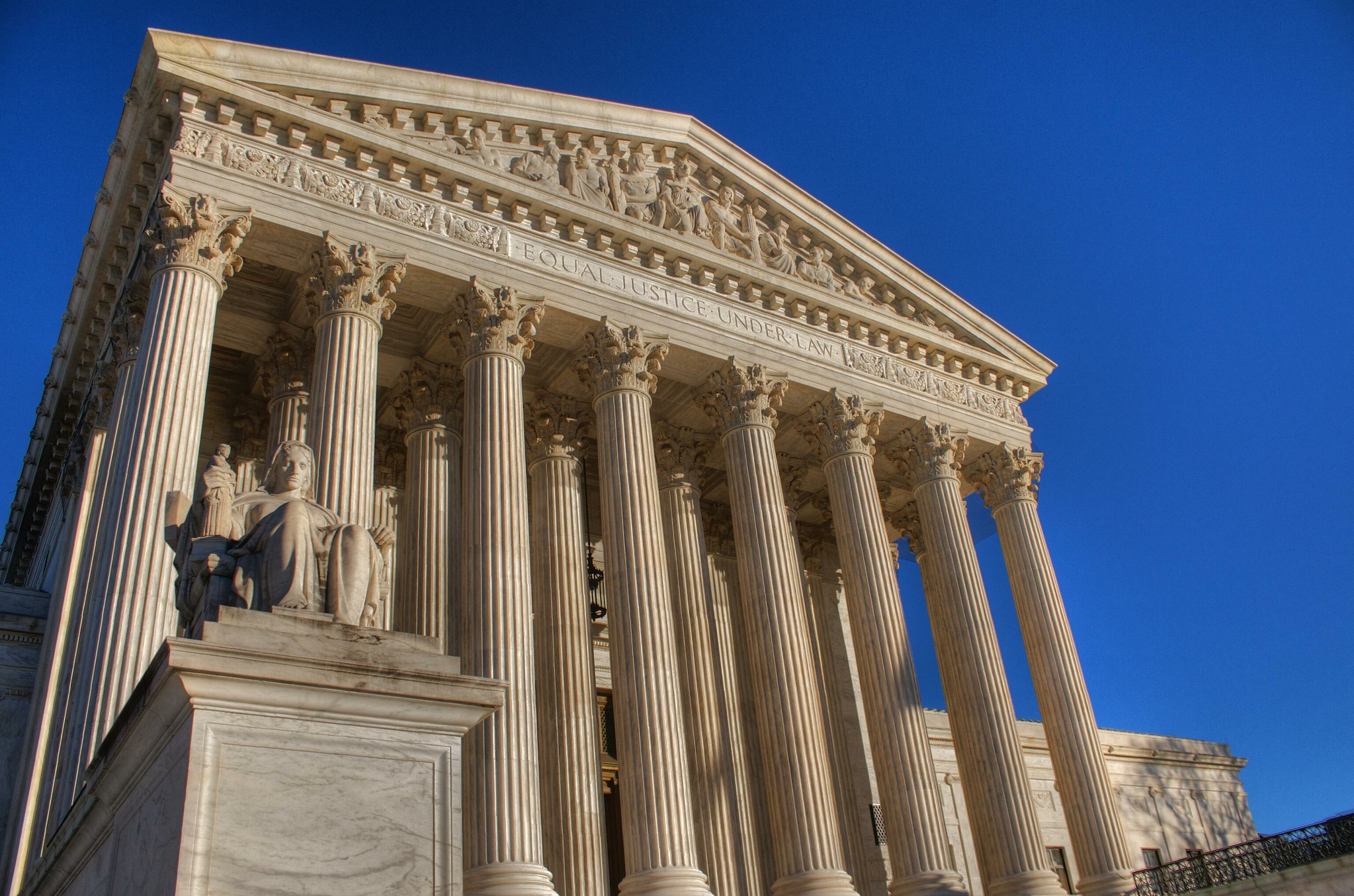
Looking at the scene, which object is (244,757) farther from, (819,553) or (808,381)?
(819,553)

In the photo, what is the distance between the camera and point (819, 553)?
31016mm

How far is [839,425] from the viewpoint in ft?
82.8

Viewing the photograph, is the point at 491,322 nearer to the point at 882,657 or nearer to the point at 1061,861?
the point at 882,657

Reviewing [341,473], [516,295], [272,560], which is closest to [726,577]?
[516,295]

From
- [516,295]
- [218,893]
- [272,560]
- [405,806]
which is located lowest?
[218,893]

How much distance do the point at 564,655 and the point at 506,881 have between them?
625 centimetres

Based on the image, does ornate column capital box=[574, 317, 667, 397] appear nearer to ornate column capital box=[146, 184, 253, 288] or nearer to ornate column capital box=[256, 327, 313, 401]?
ornate column capital box=[256, 327, 313, 401]

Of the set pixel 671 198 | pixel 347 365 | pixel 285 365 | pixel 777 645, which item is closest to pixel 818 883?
pixel 777 645

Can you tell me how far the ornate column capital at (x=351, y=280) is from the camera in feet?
62.6

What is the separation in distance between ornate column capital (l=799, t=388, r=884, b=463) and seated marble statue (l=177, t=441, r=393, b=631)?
1796cm

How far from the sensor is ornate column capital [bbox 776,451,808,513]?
1126 inches

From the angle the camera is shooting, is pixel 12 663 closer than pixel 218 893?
No

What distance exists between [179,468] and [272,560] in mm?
9630

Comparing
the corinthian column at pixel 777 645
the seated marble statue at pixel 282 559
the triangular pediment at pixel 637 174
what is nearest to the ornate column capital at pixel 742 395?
the corinthian column at pixel 777 645
